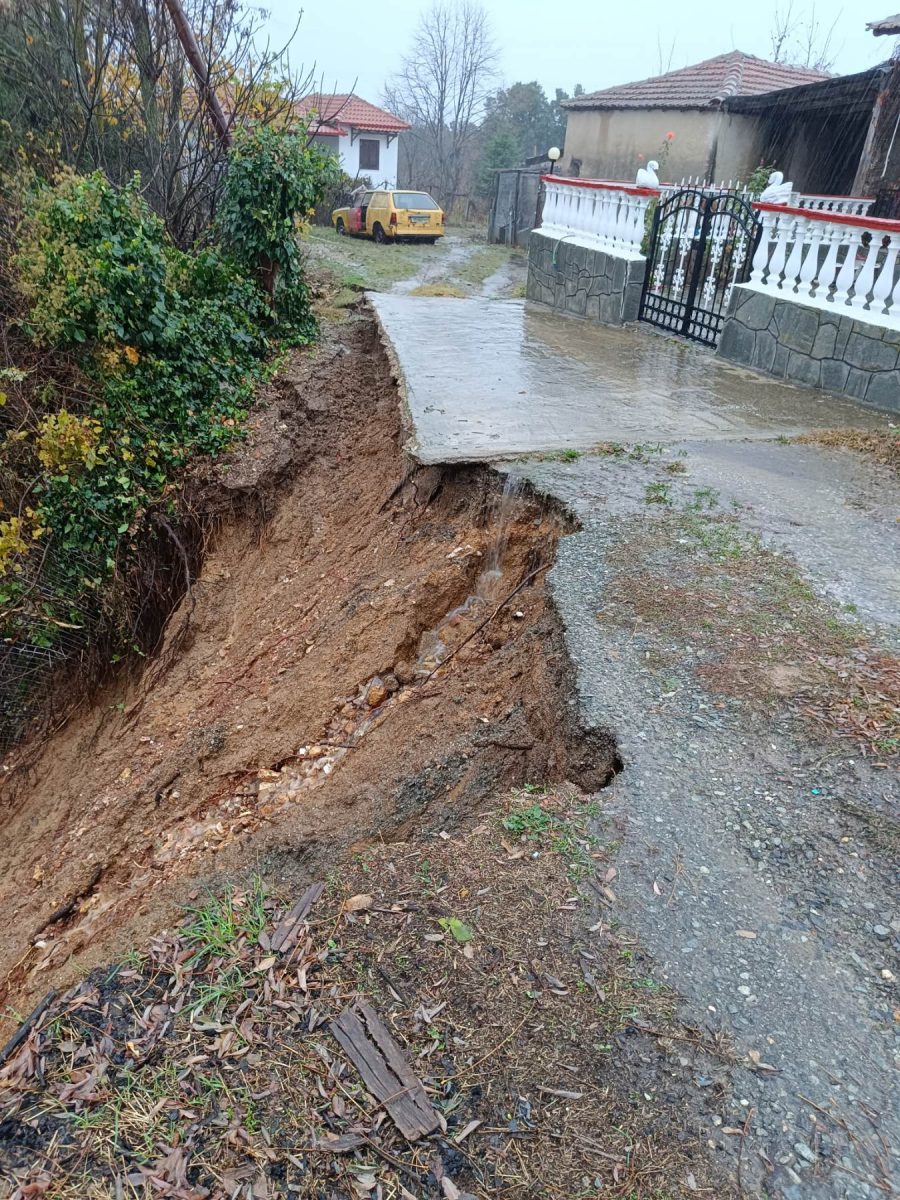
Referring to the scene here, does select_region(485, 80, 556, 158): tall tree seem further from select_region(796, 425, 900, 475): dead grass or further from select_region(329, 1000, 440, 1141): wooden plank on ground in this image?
select_region(329, 1000, 440, 1141): wooden plank on ground

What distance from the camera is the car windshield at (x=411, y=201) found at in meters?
19.2

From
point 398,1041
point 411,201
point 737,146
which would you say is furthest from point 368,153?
point 398,1041

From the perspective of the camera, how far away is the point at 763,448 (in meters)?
6.25

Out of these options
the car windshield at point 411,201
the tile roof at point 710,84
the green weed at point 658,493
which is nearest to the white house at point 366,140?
the car windshield at point 411,201

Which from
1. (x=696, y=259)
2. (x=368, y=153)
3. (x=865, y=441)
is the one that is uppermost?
(x=368, y=153)

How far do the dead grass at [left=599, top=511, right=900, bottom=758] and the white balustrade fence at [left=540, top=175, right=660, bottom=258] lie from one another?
674 cm

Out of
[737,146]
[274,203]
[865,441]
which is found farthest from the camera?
[737,146]

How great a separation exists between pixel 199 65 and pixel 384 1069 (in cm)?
1022

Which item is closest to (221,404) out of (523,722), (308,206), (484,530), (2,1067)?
(308,206)

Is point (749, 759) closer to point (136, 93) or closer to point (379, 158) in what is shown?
point (136, 93)

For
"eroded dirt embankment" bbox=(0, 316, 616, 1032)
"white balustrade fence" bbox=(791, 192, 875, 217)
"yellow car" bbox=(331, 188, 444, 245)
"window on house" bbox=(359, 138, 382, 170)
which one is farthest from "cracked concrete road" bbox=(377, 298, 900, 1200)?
"window on house" bbox=(359, 138, 382, 170)

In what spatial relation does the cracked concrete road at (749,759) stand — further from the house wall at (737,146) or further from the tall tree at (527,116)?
the tall tree at (527,116)

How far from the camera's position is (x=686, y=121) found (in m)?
16.4

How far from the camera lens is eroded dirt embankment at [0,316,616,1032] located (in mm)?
3535
